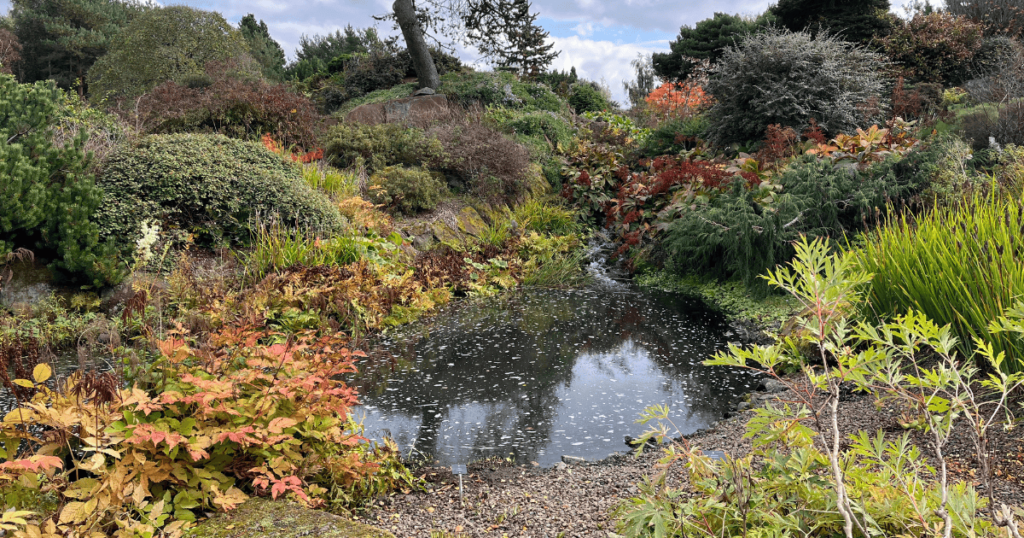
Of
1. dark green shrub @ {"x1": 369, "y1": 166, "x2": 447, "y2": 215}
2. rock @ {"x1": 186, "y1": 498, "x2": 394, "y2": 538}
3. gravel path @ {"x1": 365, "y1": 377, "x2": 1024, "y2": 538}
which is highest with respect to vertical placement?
dark green shrub @ {"x1": 369, "y1": 166, "x2": 447, "y2": 215}

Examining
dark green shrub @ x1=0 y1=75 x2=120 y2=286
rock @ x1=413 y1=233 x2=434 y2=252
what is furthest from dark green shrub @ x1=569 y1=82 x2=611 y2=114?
dark green shrub @ x1=0 y1=75 x2=120 y2=286

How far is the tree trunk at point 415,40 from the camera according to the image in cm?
1418

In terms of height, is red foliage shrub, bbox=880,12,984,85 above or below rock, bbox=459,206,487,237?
above

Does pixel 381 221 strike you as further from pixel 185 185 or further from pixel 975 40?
pixel 975 40

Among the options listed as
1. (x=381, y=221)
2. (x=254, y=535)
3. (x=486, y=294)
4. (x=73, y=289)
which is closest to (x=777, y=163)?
(x=486, y=294)

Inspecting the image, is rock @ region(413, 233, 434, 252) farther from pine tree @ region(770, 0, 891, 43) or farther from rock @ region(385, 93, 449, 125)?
pine tree @ region(770, 0, 891, 43)

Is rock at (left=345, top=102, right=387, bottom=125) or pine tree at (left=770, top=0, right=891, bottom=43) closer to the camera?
rock at (left=345, top=102, right=387, bottom=125)

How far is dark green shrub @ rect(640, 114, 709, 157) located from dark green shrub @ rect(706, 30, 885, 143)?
1400 millimetres

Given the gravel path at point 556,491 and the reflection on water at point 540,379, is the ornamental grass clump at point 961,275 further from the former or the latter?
the reflection on water at point 540,379

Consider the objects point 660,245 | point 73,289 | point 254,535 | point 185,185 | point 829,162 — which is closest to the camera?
point 254,535

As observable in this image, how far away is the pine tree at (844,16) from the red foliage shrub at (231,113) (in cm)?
1245

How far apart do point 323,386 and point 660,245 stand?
632 centimetres

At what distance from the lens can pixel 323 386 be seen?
240cm

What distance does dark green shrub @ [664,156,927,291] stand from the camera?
19.4 ft
